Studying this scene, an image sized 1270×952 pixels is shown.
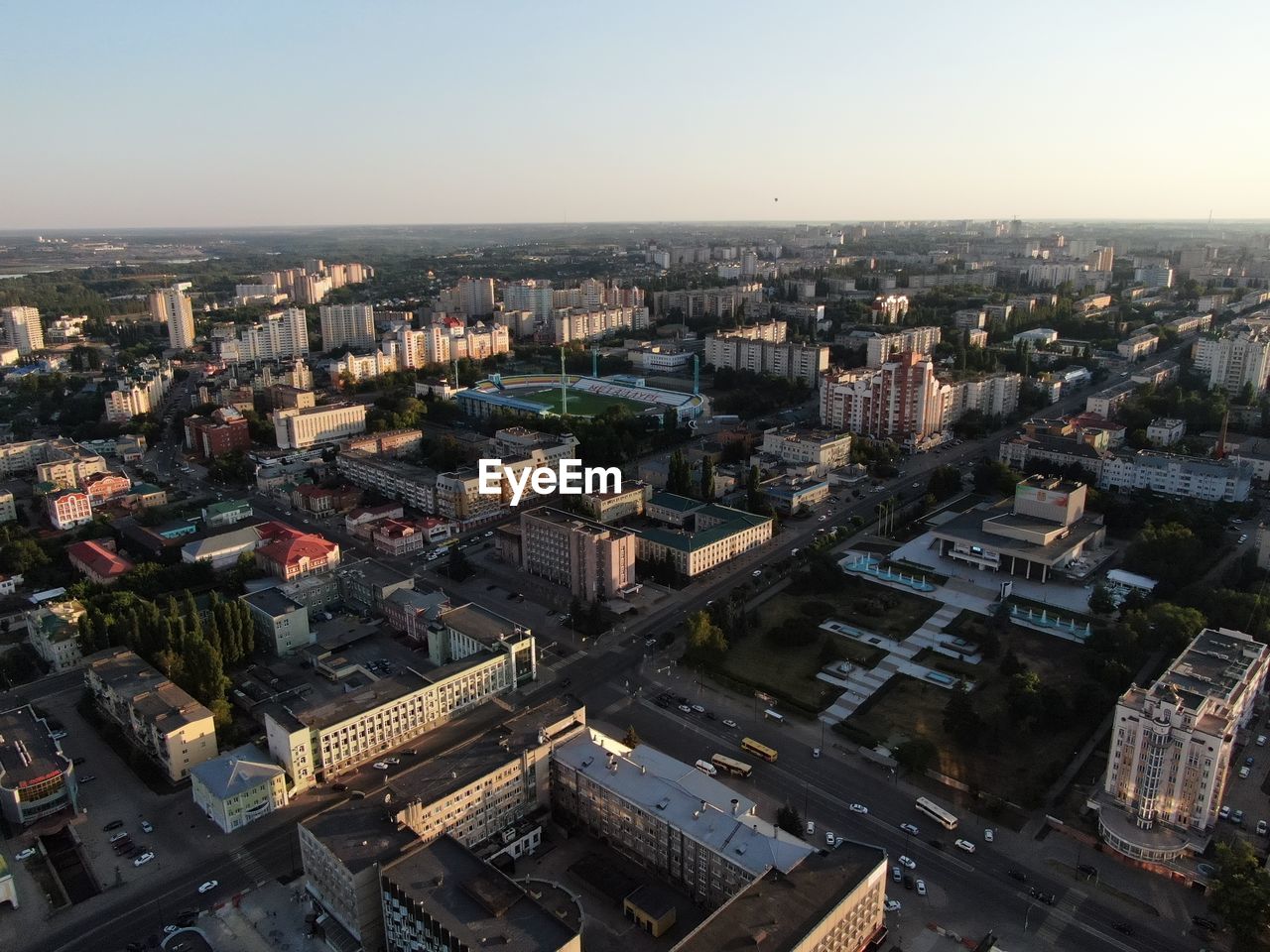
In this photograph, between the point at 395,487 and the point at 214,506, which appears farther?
the point at 395,487

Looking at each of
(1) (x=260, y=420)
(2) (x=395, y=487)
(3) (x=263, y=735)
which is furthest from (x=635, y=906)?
(1) (x=260, y=420)

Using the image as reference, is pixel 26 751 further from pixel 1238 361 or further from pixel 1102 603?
pixel 1238 361

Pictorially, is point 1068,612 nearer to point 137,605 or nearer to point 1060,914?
point 1060,914

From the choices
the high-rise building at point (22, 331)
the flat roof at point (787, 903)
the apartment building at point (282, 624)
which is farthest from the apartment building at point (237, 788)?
the high-rise building at point (22, 331)

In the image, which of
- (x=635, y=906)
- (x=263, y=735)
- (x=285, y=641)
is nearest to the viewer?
(x=635, y=906)

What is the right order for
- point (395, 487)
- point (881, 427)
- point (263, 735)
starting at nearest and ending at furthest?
1. point (263, 735)
2. point (395, 487)
3. point (881, 427)

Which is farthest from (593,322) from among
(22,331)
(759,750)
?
(759,750)
